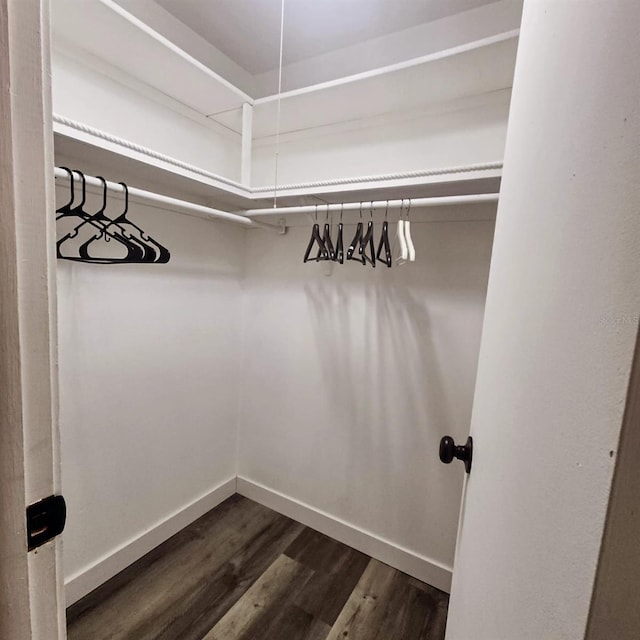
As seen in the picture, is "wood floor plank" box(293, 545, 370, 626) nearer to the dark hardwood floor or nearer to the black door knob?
the dark hardwood floor

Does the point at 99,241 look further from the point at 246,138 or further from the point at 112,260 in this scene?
the point at 246,138

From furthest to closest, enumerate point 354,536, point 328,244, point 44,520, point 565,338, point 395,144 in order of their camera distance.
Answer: point 354,536, point 395,144, point 328,244, point 44,520, point 565,338

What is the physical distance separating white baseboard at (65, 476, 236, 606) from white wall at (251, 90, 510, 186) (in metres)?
1.96

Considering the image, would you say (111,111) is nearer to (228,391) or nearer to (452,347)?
(228,391)

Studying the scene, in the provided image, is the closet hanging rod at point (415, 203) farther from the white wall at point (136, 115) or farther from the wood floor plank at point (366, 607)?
the wood floor plank at point (366, 607)

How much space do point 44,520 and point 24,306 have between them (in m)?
0.31

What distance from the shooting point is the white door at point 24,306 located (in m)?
0.41

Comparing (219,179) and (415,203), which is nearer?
(415,203)

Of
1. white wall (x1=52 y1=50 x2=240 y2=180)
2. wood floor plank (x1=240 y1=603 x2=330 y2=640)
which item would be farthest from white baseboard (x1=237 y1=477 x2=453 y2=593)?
white wall (x1=52 y1=50 x2=240 y2=180)

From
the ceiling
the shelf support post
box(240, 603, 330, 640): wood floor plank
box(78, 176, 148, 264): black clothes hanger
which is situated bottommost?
box(240, 603, 330, 640): wood floor plank

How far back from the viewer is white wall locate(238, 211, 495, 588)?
1.59m

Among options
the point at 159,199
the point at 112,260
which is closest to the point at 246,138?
the point at 159,199

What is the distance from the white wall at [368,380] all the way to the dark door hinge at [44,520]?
1443mm

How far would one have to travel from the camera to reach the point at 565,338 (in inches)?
15.0
